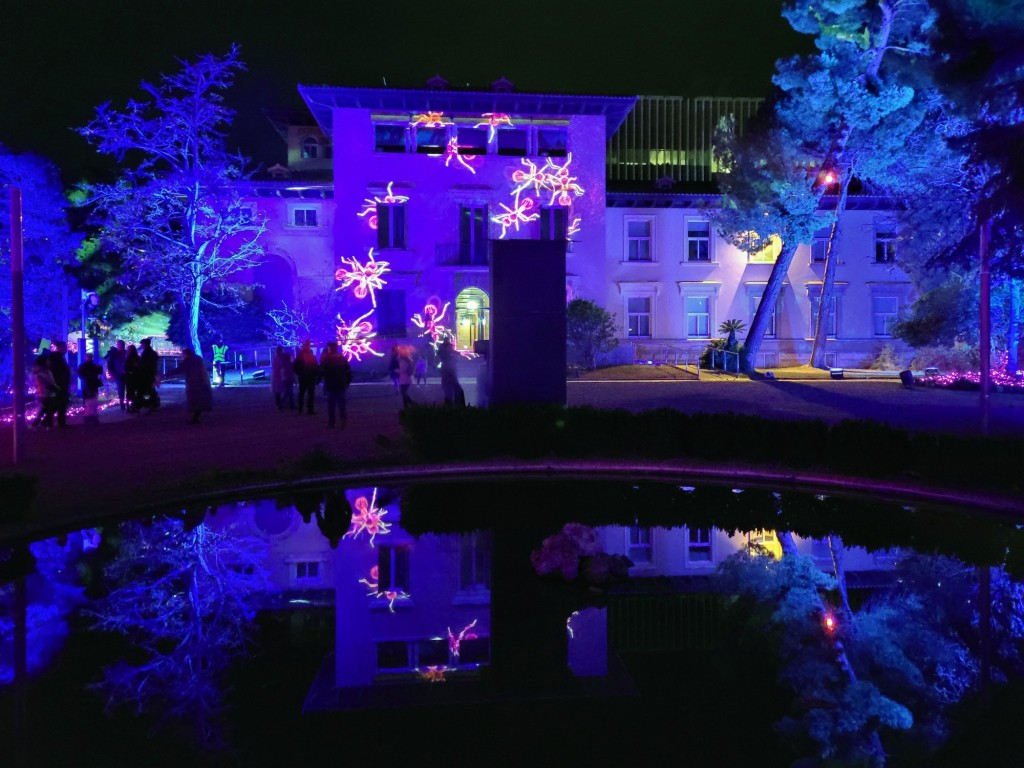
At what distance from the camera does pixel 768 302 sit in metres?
27.8

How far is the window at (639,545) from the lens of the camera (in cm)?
795

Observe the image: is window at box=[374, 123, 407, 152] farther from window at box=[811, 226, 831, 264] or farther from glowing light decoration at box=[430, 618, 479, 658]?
glowing light decoration at box=[430, 618, 479, 658]

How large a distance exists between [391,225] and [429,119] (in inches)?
159

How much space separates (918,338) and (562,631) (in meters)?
25.4

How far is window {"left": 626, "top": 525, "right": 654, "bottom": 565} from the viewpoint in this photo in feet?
26.1

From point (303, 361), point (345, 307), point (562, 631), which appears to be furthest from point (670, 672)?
point (345, 307)

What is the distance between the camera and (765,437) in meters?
11.7

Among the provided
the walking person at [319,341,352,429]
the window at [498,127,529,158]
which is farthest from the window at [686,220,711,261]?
the walking person at [319,341,352,429]

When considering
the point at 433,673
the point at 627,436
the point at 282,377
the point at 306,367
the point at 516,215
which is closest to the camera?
the point at 433,673

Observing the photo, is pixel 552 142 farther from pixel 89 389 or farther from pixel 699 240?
pixel 89 389

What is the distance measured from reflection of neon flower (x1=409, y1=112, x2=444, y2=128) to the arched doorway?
6.11 m

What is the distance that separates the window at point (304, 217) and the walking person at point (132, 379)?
12.9 metres

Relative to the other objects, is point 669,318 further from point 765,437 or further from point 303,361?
point 765,437

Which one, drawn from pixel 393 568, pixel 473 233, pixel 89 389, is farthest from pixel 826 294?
pixel 393 568
